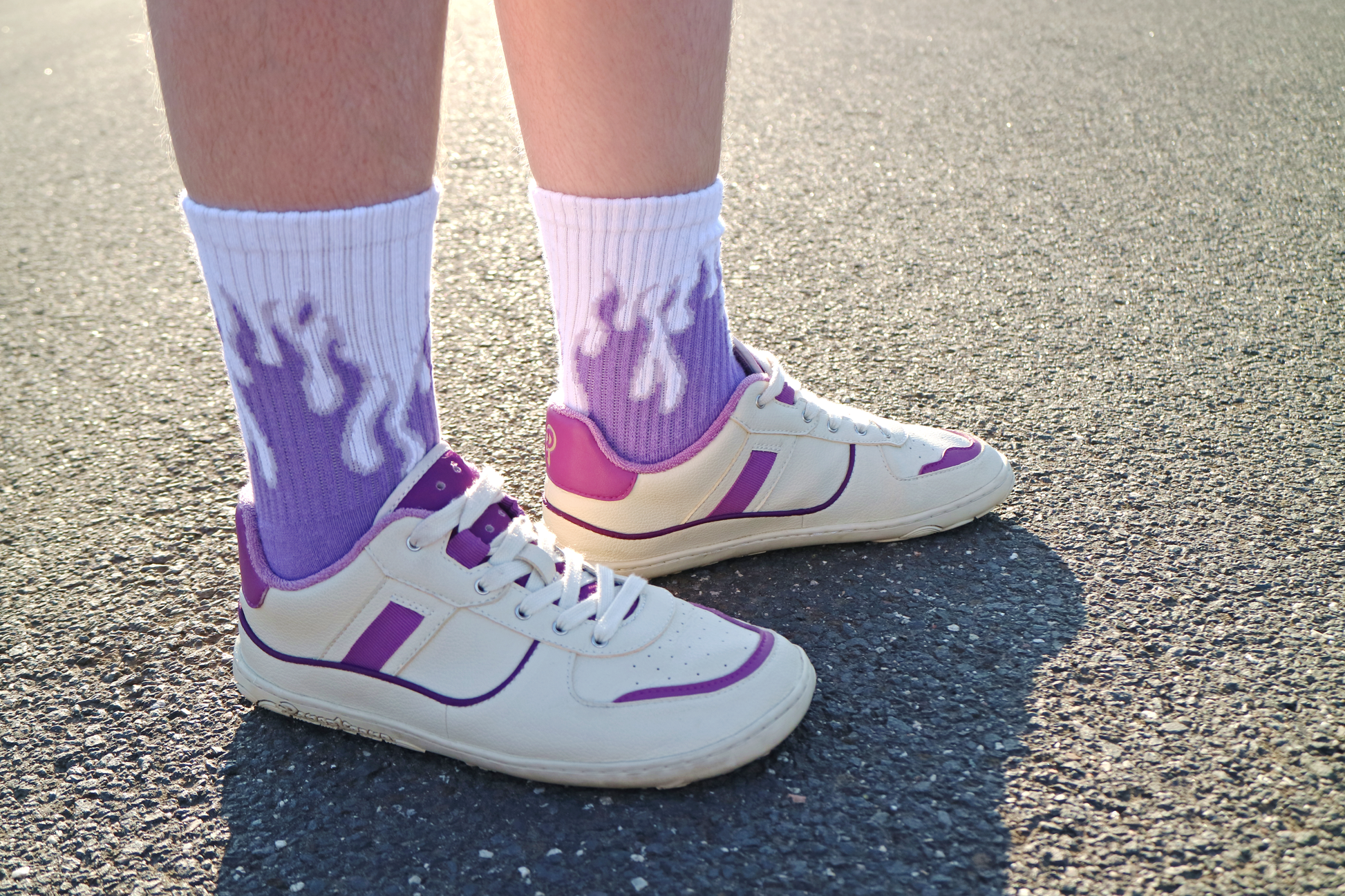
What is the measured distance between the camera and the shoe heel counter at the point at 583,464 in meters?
1.20

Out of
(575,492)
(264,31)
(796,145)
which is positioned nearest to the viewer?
(264,31)

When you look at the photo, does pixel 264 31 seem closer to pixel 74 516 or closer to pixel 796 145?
pixel 74 516

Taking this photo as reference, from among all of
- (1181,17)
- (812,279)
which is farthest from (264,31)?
(1181,17)

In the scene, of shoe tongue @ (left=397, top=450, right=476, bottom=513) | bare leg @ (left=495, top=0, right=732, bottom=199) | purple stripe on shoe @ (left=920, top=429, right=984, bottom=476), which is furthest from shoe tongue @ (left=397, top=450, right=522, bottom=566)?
purple stripe on shoe @ (left=920, top=429, right=984, bottom=476)

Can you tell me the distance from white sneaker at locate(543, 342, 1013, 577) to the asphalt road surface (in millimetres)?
42

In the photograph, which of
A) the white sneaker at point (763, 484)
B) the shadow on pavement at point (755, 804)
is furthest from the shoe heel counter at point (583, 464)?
the shadow on pavement at point (755, 804)

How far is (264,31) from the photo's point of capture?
84cm

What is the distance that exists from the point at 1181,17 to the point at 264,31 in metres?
3.58

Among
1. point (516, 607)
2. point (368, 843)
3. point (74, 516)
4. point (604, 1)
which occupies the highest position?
point (604, 1)

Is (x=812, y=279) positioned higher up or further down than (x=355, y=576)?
further down

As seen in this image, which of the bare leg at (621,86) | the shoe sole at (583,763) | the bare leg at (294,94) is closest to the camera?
the bare leg at (294,94)

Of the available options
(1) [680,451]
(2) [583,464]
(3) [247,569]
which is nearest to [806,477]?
(1) [680,451]

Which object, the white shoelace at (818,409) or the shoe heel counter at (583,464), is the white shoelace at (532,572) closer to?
the shoe heel counter at (583,464)

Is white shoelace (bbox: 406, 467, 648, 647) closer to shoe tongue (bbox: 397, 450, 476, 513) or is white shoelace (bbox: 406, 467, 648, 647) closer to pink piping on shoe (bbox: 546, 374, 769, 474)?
shoe tongue (bbox: 397, 450, 476, 513)
